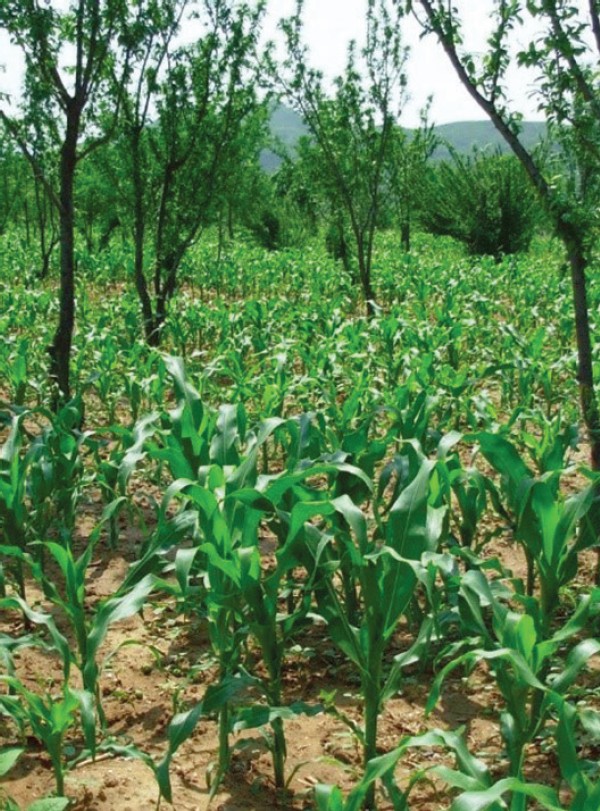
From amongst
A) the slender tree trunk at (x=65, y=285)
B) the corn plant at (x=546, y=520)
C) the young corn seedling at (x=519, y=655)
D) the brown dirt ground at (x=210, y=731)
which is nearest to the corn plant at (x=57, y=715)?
the brown dirt ground at (x=210, y=731)

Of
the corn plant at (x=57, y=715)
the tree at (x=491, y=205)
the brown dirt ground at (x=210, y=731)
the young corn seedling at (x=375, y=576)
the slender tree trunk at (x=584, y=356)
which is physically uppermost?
the tree at (x=491, y=205)

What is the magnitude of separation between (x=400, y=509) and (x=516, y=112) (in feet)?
7.12

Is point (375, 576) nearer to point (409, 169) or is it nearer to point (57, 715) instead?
point (57, 715)

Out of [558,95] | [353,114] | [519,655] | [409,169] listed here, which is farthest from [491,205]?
Result: [519,655]

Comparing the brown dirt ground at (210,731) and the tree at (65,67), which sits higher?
the tree at (65,67)

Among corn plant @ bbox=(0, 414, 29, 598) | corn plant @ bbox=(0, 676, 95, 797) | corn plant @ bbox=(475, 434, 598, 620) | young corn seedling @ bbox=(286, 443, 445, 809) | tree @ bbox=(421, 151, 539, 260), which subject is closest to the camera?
corn plant @ bbox=(0, 676, 95, 797)

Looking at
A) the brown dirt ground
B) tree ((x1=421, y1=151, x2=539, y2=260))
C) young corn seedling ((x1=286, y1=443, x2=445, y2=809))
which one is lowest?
the brown dirt ground

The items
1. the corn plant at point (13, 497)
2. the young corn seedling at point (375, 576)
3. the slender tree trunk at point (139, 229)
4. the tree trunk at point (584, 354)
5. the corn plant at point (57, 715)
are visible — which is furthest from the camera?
the slender tree trunk at point (139, 229)

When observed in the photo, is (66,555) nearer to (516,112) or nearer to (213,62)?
(516,112)

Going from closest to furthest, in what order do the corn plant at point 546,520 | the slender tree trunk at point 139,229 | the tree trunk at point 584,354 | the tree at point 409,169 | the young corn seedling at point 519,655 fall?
the young corn seedling at point 519,655 < the corn plant at point 546,520 < the tree trunk at point 584,354 < the slender tree trunk at point 139,229 < the tree at point 409,169

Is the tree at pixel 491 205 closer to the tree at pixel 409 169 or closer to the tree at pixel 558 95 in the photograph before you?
the tree at pixel 409 169

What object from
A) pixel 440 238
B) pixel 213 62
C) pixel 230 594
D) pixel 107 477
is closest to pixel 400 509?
pixel 230 594

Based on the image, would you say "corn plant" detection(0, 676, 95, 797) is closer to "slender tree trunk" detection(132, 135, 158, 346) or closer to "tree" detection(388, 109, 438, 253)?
"slender tree trunk" detection(132, 135, 158, 346)

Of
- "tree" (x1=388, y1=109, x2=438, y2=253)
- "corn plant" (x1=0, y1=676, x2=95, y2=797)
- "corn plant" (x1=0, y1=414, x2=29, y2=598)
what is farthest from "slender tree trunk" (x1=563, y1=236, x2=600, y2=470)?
"tree" (x1=388, y1=109, x2=438, y2=253)
